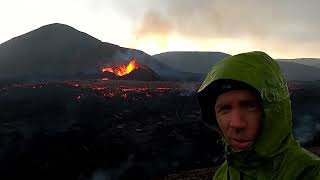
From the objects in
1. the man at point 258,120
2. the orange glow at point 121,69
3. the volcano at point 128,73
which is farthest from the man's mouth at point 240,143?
the orange glow at point 121,69

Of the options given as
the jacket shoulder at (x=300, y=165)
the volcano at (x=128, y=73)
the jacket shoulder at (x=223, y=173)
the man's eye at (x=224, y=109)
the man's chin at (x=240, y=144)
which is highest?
the man's eye at (x=224, y=109)

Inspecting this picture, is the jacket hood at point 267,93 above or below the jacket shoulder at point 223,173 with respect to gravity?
above

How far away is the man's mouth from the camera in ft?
7.04

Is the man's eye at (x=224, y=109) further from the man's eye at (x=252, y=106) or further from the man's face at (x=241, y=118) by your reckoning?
the man's eye at (x=252, y=106)

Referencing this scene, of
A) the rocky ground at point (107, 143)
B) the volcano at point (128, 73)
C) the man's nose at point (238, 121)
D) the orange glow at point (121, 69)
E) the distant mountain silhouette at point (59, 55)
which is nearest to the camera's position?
the man's nose at point (238, 121)

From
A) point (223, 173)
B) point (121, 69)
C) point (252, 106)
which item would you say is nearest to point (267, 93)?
point (252, 106)

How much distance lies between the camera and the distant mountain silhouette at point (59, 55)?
437 feet

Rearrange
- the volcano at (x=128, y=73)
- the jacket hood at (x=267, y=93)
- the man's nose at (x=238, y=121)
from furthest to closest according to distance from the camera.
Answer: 1. the volcano at (x=128, y=73)
2. the man's nose at (x=238, y=121)
3. the jacket hood at (x=267, y=93)

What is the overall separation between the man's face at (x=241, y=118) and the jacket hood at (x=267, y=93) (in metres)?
0.05

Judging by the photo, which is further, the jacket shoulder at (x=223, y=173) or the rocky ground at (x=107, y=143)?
the rocky ground at (x=107, y=143)

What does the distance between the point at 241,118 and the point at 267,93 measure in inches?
8.0

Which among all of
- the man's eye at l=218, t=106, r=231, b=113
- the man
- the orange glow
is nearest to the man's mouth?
the man

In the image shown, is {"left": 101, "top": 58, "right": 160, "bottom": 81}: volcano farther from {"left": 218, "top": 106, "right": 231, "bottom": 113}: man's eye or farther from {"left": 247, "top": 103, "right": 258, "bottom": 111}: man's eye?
{"left": 247, "top": 103, "right": 258, "bottom": 111}: man's eye

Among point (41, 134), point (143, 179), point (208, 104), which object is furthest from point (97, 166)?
point (208, 104)
